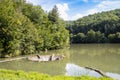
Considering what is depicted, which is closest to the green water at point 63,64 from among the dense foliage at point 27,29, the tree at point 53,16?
the dense foliage at point 27,29

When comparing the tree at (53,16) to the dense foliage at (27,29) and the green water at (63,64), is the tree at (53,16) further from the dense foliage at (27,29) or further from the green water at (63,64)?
the green water at (63,64)

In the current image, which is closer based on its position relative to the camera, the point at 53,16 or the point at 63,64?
the point at 63,64

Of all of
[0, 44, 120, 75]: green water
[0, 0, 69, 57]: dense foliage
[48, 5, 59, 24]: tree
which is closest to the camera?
[0, 44, 120, 75]: green water

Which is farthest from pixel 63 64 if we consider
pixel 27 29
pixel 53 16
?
pixel 53 16

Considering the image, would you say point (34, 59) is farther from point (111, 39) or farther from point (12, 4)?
point (111, 39)

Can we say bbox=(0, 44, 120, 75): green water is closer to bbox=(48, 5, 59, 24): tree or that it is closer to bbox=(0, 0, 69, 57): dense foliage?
bbox=(0, 0, 69, 57): dense foliage

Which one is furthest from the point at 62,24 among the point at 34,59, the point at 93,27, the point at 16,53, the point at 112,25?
the point at 93,27

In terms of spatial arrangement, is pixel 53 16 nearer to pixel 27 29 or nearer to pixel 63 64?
pixel 27 29

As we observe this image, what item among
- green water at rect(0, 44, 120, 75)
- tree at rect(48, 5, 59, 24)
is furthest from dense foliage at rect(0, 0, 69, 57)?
green water at rect(0, 44, 120, 75)

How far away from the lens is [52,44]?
192 ft

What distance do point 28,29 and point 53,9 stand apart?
16444 millimetres

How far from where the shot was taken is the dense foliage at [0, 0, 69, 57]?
4362 cm

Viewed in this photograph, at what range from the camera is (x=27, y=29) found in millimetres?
48062

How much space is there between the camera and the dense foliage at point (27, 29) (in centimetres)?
4362
